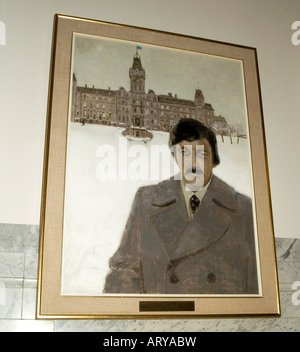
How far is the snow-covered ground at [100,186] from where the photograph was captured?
203cm

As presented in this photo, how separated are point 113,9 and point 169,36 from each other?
0.35 m

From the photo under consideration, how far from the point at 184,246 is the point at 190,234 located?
0.07m

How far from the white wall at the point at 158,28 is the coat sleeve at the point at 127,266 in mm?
415

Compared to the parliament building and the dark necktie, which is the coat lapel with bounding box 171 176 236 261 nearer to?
the dark necktie

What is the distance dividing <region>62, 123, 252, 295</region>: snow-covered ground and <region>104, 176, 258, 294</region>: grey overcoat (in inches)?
2.0

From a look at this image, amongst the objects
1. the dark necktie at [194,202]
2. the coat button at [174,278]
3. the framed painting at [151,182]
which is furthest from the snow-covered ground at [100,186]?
the coat button at [174,278]

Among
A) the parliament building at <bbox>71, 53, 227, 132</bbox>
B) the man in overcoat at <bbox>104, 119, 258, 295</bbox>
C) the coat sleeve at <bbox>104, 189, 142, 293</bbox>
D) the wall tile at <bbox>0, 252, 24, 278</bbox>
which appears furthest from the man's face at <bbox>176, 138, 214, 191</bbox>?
the wall tile at <bbox>0, 252, 24, 278</bbox>

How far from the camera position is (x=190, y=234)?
2.23 m

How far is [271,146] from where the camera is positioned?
2574mm

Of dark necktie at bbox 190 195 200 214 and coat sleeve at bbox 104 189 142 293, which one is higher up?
dark necktie at bbox 190 195 200 214

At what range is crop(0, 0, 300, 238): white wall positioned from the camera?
2107 millimetres

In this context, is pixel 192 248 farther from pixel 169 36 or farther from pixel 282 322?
pixel 169 36

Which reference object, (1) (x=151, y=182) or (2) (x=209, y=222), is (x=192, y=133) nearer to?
(1) (x=151, y=182)
